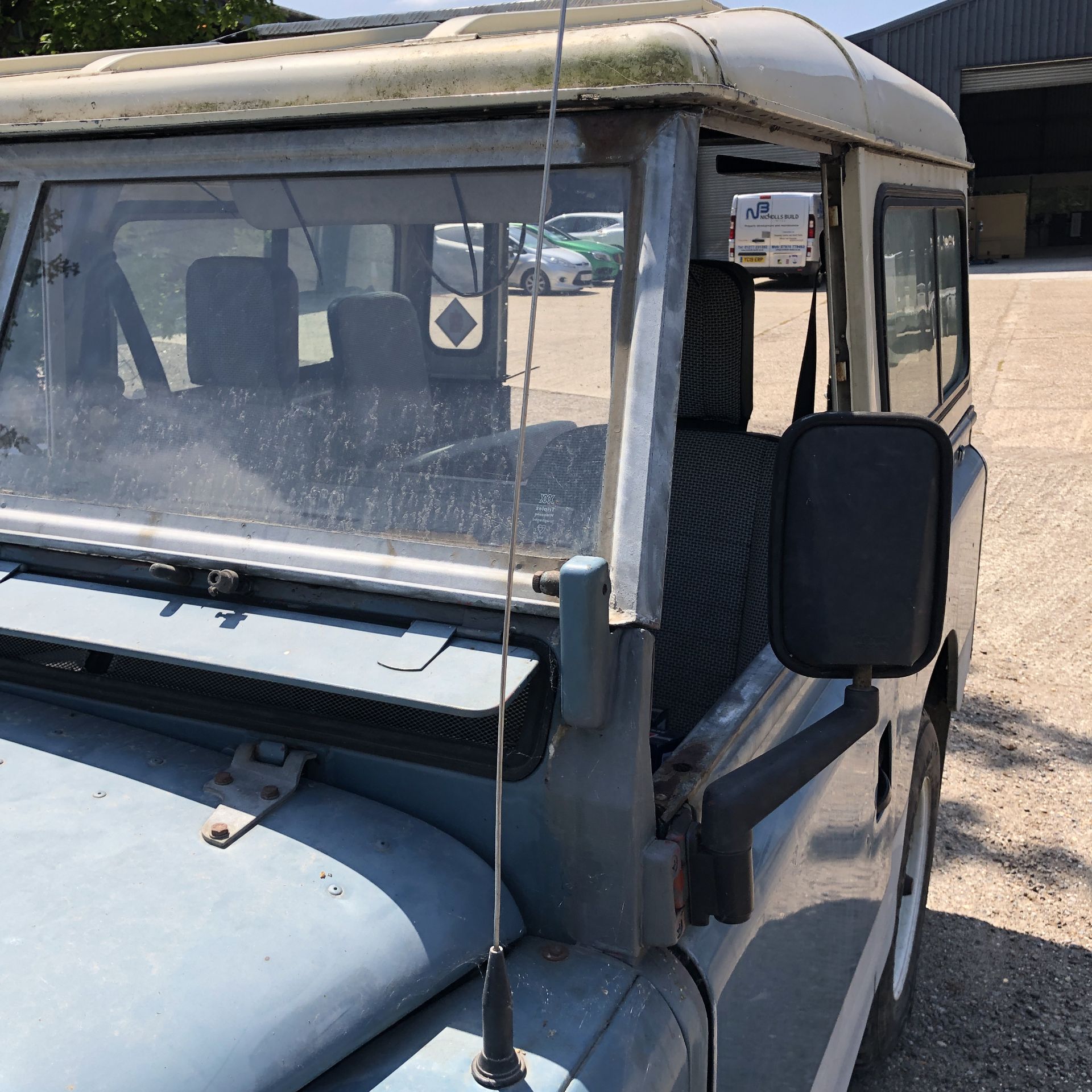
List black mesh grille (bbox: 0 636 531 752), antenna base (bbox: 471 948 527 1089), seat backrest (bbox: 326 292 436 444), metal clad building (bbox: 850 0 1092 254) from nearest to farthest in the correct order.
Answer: antenna base (bbox: 471 948 527 1089) < black mesh grille (bbox: 0 636 531 752) < seat backrest (bbox: 326 292 436 444) < metal clad building (bbox: 850 0 1092 254)

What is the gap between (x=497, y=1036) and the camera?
1193 millimetres

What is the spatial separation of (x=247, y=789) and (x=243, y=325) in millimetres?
762

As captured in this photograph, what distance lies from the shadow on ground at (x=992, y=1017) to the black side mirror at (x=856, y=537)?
2.10 m

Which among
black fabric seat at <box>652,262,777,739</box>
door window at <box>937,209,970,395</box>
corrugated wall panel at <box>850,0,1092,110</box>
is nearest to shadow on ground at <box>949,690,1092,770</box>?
door window at <box>937,209,970,395</box>

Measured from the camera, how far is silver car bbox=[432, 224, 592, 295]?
5.38ft

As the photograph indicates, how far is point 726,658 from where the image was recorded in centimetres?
269

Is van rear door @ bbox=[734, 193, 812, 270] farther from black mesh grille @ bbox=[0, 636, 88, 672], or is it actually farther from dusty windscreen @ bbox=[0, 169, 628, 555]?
black mesh grille @ bbox=[0, 636, 88, 672]

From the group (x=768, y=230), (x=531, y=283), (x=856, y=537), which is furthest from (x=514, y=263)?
(x=768, y=230)

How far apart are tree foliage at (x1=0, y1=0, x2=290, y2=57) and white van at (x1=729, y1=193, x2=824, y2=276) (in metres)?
3.33

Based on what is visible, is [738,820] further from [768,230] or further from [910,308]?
[768,230]

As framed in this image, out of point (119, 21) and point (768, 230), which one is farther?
point (119, 21)

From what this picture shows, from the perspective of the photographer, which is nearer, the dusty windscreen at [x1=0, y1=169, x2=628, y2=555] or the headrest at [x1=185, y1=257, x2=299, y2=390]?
the dusty windscreen at [x1=0, y1=169, x2=628, y2=555]

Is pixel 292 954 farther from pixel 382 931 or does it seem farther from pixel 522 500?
pixel 522 500

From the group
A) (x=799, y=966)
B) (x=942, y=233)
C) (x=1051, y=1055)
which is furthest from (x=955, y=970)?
(x=942, y=233)
